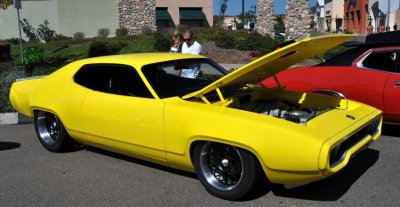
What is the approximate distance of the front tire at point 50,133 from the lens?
19.4 ft

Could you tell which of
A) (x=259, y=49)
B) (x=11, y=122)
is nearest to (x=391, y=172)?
(x=11, y=122)

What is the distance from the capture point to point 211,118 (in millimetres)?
4137

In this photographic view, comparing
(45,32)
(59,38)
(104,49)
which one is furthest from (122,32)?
(104,49)

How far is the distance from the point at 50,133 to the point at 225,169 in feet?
9.82

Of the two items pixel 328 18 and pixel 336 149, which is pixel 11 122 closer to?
pixel 336 149

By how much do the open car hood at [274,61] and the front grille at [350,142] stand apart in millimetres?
940

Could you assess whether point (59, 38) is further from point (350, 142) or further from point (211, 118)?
point (350, 142)

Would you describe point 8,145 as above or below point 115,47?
below

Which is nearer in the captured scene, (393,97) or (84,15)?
(393,97)

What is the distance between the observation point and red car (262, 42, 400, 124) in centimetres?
609

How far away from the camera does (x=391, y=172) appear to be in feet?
16.1

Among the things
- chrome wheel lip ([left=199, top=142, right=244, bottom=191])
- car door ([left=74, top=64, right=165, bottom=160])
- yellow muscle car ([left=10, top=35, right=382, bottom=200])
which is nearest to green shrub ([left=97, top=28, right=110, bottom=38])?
yellow muscle car ([left=10, top=35, right=382, bottom=200])

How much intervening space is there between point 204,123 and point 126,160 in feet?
5.80

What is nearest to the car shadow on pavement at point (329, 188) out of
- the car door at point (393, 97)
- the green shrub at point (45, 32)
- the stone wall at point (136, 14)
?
the car door at point (393, 97)
